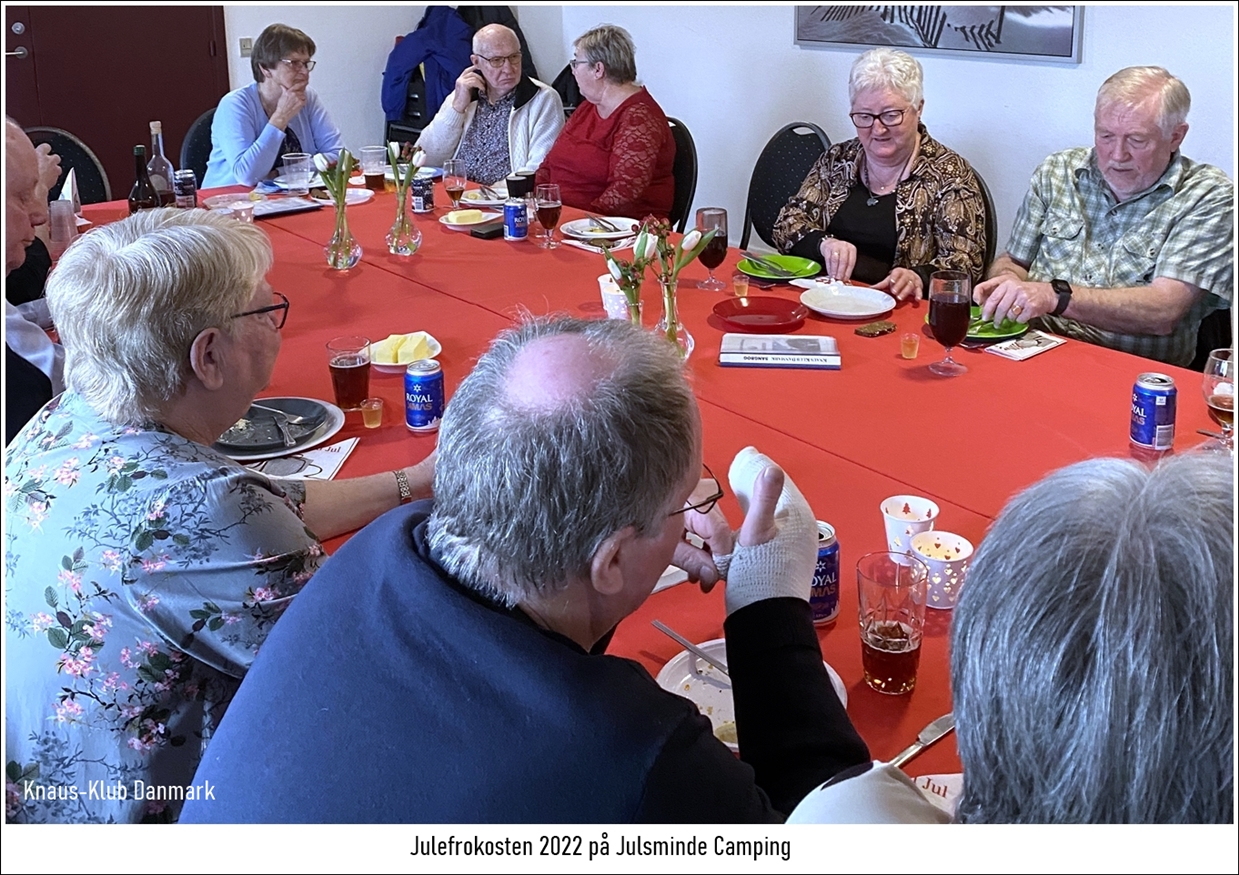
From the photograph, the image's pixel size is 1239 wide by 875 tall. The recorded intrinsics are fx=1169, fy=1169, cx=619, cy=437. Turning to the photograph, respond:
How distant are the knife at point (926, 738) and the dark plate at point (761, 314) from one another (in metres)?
1.37

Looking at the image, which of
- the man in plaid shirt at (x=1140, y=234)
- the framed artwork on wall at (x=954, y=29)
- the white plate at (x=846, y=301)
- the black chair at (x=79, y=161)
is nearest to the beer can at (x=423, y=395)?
the white plate at (x=846, y=301)

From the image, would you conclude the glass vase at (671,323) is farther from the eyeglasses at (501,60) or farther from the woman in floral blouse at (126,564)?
the eyeglasses at (501,60)

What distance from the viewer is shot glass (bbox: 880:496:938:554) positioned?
161 cm

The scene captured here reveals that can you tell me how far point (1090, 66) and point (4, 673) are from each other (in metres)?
3.99

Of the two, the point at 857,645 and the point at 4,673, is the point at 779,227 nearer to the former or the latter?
the point at 857,645

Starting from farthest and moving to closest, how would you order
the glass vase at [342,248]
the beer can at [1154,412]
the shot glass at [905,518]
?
the glass vase at [342,248] → the beer can at [1154,412] → the shot glass at [905,518]

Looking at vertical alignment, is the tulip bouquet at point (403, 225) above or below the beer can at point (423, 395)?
above

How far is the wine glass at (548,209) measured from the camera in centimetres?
323

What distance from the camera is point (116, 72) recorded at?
19.7ft

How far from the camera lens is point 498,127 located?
4.57 meters

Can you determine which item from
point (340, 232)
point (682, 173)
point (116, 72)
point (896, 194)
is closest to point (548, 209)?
point (340, 232)

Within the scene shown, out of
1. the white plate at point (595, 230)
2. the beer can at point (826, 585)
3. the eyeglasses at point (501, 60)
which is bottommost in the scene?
the beer can at point (826, 585)

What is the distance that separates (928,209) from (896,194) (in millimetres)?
109

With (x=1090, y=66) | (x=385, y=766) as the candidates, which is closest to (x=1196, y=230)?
(x=1090, y=66)
